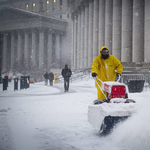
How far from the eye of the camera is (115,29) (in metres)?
33.9

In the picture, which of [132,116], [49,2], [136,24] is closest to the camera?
[132,116]

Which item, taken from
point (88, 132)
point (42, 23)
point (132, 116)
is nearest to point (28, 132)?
point (88, 132)

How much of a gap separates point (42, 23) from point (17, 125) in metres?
67.9

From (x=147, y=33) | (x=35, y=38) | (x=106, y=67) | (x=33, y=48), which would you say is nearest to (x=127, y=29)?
(x=147, y=33)

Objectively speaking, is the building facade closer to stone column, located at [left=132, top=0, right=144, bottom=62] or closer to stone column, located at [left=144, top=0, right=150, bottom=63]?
stone column, located at [left=132, top=0, right=144, bottom=62]

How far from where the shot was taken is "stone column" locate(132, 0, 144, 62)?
28641 millimetres

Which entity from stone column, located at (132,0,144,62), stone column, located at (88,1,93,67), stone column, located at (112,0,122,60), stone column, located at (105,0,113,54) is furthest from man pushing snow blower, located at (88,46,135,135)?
stone column, located at (88,1,93,67)

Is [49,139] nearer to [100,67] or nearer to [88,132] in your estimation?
[88,132]

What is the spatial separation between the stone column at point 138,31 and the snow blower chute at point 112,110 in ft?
85.1

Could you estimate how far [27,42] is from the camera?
7556cm

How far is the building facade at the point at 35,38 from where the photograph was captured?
69562 millimetres

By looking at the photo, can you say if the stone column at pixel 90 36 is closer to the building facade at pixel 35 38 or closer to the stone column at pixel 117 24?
the stone column at pixel 117 24

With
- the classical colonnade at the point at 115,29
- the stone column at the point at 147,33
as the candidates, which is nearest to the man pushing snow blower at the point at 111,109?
the stone column at the point at 147,33

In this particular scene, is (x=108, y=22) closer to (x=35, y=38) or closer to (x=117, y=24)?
(x=117, y=24)
